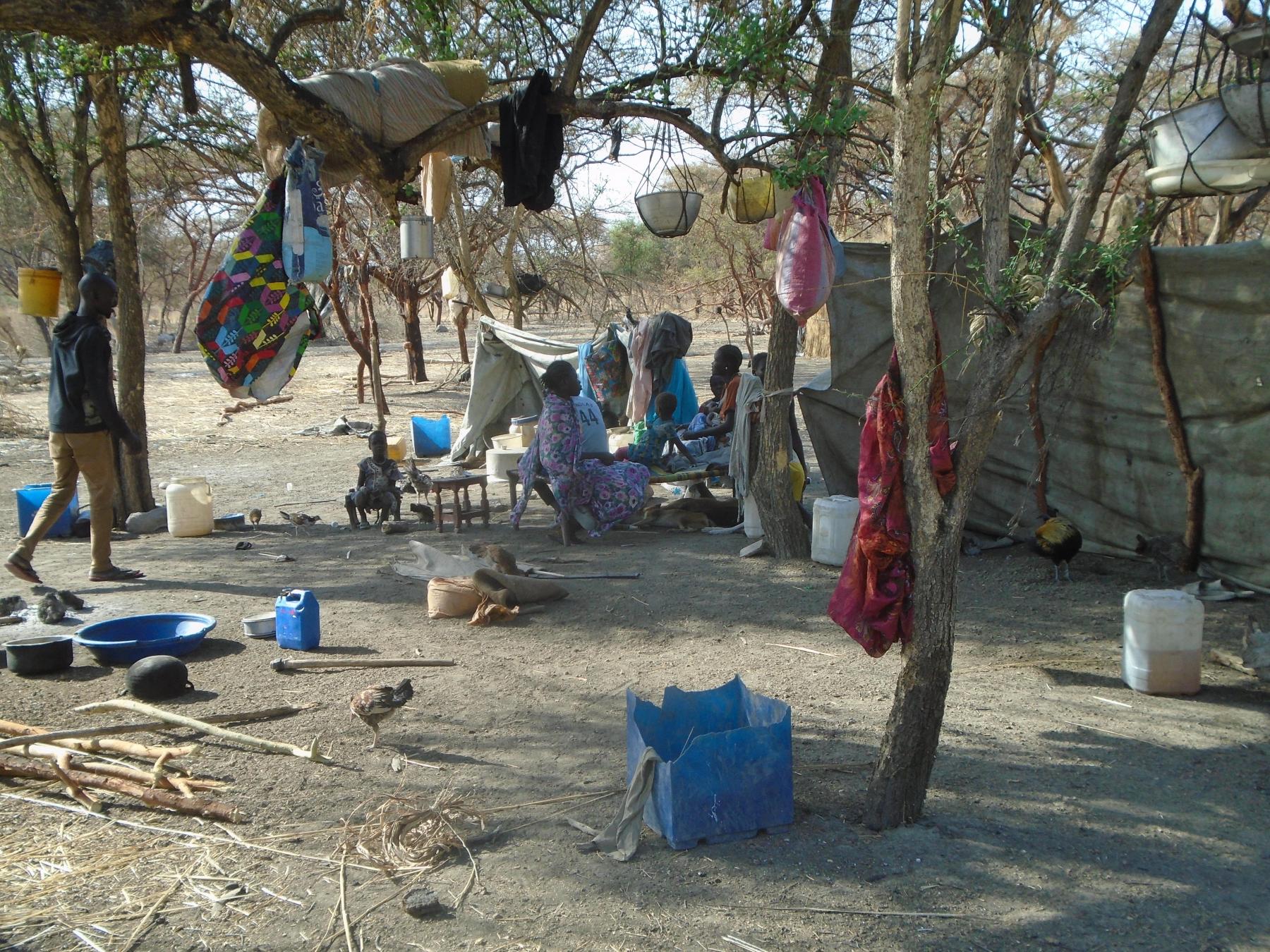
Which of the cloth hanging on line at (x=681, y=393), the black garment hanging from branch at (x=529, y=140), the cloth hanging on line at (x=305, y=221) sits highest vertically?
the black garment hanging from branch at (x=529, y=140)

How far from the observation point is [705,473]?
7.96 meters

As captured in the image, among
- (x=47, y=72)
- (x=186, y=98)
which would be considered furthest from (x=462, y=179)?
(x=186, y=98)

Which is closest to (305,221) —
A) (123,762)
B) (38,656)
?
(38,656)

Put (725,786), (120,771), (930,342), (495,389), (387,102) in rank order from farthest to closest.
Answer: (495,389) < (387,102) < (120,771) < (725,786) < (930,342)

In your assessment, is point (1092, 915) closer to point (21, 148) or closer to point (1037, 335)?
point (1037, 335)

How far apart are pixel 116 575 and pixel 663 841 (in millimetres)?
4709

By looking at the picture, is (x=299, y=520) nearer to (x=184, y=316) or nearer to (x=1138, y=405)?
(x=1138, y=405)

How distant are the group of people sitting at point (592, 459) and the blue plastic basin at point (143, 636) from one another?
9.06ft

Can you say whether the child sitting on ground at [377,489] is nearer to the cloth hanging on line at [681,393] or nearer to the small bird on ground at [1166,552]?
the cloth hanging on line at [681,393]

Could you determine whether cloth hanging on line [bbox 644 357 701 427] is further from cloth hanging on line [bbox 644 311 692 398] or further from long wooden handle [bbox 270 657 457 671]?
long wooden handle [bbox 270 657 457 671]

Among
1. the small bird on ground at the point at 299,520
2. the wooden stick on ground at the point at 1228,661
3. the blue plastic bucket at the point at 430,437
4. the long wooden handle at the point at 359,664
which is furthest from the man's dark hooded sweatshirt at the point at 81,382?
the blue plastic bucket at the point at 430,437

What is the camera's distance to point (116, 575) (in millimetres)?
6523

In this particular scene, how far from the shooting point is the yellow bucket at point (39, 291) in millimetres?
6293

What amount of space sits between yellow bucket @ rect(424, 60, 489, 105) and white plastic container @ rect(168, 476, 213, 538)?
13.0ft
